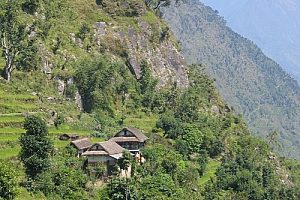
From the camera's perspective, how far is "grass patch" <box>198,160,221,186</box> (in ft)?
210

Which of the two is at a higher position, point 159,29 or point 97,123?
point 159,29

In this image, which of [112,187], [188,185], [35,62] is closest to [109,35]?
[35,62]

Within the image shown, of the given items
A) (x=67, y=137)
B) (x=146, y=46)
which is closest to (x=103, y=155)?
(x=67, y=137)

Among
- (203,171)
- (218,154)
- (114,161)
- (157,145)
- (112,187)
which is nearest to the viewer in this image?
(112,187)

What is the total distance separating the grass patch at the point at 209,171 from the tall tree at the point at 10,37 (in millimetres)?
23655

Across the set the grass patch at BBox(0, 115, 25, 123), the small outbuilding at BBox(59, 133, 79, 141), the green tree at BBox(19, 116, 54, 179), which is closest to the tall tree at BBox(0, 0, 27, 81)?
the grass patch at BBox(0, 115, 25, 123)

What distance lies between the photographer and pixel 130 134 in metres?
58.2

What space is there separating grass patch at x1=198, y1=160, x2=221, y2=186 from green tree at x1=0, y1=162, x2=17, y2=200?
29495 mm

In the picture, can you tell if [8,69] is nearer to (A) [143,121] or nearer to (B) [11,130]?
(B) [11,130]

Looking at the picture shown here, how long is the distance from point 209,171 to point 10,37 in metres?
27.2

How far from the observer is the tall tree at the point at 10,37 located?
61.7 metres

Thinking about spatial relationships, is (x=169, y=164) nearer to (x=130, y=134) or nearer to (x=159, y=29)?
(x=130, y=134)

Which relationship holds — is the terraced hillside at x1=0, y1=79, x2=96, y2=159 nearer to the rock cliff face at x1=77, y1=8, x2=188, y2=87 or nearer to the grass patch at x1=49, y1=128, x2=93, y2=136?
the grass patch at x1=49, y1=128, x2=93, y2=136

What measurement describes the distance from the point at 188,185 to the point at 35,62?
23036 mm
